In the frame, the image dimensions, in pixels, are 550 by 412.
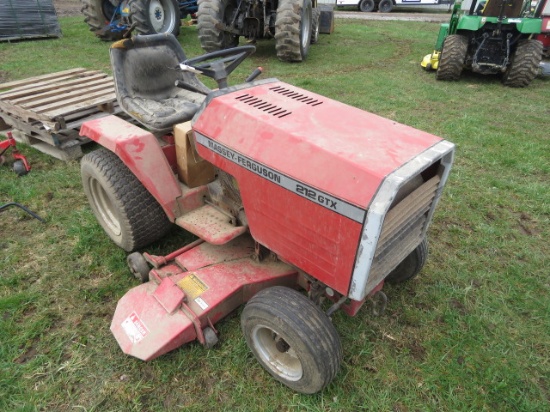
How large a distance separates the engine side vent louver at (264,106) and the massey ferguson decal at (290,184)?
0.28 m

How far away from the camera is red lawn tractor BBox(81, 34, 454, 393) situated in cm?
165

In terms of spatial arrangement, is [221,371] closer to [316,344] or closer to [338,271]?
[316,344]

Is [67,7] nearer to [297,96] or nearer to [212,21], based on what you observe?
[212,21]

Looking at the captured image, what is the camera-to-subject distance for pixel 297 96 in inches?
88.4

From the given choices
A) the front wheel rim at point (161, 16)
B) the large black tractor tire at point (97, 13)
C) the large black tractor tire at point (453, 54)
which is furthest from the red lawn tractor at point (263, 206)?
the large black tractor tire at point (97, 13)

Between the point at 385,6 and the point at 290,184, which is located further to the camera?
the point at 385,6

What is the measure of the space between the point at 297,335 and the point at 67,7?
1795cm

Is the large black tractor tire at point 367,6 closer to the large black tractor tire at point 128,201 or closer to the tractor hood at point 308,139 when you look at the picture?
the tractor hood at point 308,139

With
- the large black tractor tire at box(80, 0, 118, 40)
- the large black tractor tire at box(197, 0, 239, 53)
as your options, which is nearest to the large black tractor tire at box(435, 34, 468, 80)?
the large black tractor tire at box(197, 0, 239, 53)

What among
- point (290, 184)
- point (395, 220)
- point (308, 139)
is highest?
point (308, 139)

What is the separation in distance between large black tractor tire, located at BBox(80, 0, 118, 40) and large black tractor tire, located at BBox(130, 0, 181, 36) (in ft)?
4.00

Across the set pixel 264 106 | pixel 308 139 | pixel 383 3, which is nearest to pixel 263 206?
pixel 308 139

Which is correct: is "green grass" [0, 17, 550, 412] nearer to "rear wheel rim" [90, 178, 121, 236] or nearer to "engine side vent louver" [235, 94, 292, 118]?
"rear wheel rim" [90, 178, 121, 236]

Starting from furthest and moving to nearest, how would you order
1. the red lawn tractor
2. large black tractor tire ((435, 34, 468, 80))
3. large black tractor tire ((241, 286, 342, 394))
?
1. large black tractor tire ((435, 34, 468, 80))
2. large black tractor tire ((241, 286, 342, 394))
3. the red lawn tractor
